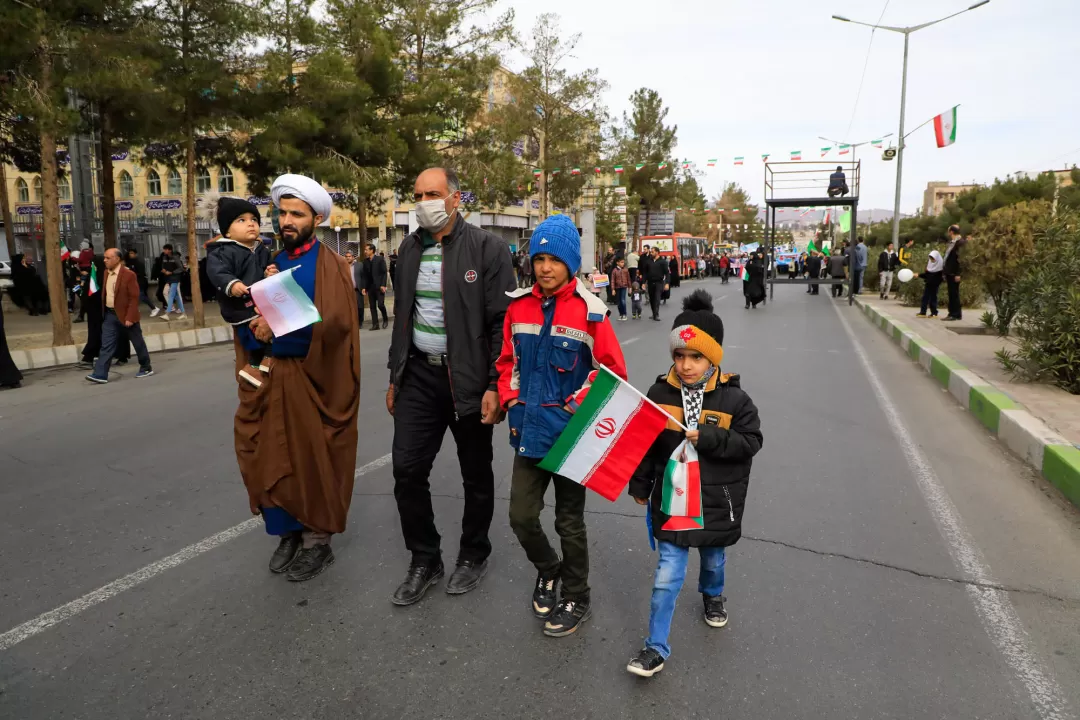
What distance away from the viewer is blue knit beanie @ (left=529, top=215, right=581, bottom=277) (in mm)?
2871

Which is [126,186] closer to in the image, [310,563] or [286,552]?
[286,552]

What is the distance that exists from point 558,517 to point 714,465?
654mm

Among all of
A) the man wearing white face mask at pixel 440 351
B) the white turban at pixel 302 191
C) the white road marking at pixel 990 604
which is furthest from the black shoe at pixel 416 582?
the white road marking at pixel 990 604

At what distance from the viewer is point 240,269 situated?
142 inches

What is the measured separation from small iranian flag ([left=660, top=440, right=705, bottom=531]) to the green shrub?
603 cm

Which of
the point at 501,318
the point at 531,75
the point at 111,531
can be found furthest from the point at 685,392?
the point at 531,75

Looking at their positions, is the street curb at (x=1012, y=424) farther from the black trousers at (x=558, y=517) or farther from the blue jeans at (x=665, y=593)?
the black trousers at (x=558, y=517)

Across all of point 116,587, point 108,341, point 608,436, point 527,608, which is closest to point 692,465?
point 608,436

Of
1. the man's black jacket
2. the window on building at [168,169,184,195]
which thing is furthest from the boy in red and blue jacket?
the window on building at [168,169,184,195]

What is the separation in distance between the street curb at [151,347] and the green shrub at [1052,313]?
12.1m

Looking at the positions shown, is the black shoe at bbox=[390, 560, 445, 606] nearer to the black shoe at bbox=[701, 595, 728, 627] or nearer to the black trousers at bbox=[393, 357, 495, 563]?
the black trousers at bbox=[393, 357, 495, 563]

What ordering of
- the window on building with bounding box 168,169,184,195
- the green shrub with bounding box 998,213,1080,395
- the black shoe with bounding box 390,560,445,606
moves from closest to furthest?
the black shoe with bounding box 390,560,445,606 < the green shrub with bounding box 998,213,1080,395 < the window on building with bounding box 168,169,184,195

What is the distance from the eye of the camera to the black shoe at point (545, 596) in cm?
318

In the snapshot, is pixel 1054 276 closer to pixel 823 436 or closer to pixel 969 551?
pixel 823 436
